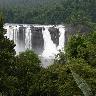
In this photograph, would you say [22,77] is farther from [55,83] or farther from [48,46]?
[48,46]

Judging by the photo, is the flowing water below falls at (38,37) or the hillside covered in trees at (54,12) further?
the hillside covered in trees at (54,12)

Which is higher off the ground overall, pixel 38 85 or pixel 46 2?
pixel 46 2

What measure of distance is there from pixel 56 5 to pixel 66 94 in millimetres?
86937

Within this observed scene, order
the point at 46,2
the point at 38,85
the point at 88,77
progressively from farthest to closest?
the point at 46,2 < the point at 38,85 < the point at 88,77

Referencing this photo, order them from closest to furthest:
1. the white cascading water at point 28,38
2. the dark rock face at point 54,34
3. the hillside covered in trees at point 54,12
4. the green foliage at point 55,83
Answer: the green foliage at point 55,83
the white cascading water at point 28,38
the dark rock face at point 54,34
the hillside covered in trees at point 54,12

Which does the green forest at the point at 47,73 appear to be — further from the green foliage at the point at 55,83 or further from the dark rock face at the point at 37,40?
the dark rock face at the point at 37,40

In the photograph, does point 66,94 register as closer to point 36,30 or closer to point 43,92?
point 43,92

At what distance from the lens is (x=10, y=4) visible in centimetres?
12700

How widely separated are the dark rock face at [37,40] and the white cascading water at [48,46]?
2.23 feet

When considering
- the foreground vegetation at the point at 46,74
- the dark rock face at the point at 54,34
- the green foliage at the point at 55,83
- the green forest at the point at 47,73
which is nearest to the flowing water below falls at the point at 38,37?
the dark rock face at the point at 54,34

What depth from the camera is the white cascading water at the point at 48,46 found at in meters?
73.1

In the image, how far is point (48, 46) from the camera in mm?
75188

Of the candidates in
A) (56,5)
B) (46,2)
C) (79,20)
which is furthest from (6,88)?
(46,2)

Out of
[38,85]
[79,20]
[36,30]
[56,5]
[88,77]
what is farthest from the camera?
[56,5]
